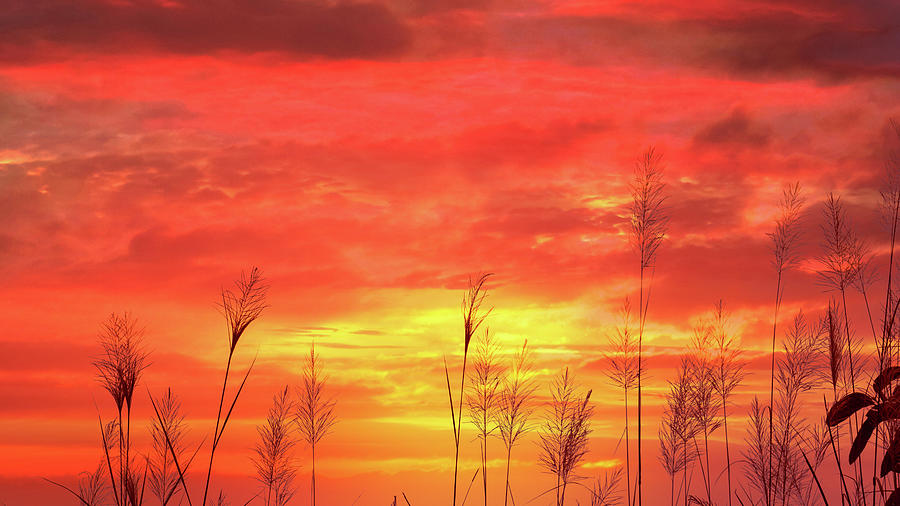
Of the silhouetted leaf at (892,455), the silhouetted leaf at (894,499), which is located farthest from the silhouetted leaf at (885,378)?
the silhouetted leaf at (894,499)

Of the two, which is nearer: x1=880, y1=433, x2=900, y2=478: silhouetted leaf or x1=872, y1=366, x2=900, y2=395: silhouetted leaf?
x1=880, y1=433, x2=900, y2=478: silhouetted leaf

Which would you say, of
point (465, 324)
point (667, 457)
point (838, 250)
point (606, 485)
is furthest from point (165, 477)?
point (838, 250)

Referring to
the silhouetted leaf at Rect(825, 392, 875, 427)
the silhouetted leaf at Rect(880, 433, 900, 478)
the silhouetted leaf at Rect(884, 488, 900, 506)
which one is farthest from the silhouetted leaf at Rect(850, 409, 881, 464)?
the silhouetted leaf at Rect(884, 488, 900, 506)

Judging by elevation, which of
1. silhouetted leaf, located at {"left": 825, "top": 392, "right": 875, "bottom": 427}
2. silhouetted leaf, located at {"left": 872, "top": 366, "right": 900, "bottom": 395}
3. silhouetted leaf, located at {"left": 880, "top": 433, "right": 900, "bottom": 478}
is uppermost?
silhouetted leaf, located at {"left": 872, "top": 366, "right": 900, "bottom": 395}

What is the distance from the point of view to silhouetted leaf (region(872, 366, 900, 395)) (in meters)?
3.48

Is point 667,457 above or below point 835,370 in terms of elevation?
below

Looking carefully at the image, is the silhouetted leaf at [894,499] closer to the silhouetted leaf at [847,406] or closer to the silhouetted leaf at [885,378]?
the silhouetted leaf at [885,378]

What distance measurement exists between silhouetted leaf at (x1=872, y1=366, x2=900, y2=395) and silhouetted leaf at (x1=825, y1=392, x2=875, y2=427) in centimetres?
28

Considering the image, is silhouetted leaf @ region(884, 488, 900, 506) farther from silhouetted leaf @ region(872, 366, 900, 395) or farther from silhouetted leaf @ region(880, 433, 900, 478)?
silhouetted leaf @ region(872, 366, 900, 395)

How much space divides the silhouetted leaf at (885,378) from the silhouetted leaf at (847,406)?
11.1 inches

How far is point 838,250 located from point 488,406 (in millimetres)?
2217

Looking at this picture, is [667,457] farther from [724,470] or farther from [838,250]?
[838,250]

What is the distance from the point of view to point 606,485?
502 cm

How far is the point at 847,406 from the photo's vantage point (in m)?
3.94
